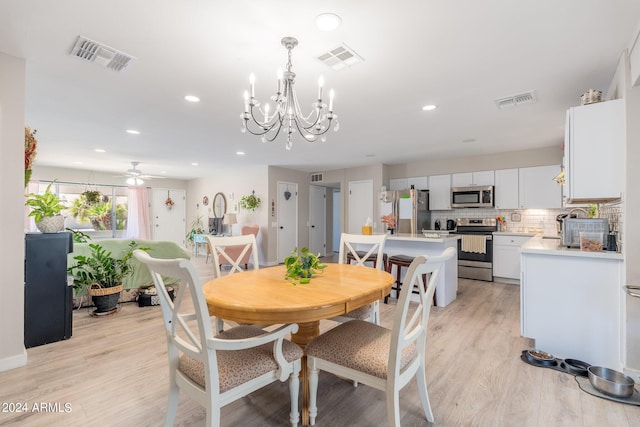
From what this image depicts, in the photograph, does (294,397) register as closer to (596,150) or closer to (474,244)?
(596,150)

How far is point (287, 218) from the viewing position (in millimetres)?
7379

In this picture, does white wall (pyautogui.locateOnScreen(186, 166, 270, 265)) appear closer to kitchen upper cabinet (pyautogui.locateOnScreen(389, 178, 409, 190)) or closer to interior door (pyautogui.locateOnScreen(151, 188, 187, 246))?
interior door (pyautogui.locateOnScreen(151, 188, 187, 246))

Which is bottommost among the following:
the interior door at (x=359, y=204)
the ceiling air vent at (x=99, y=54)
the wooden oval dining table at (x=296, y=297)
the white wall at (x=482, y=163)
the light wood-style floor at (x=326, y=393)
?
the light wood-style floor at (x=326, y=393)

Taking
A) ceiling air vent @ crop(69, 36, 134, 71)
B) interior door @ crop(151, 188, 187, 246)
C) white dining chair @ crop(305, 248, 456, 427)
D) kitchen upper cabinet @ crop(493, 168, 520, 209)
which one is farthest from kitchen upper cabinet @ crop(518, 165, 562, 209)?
interior door @ crop(151, 188, 187, 246)

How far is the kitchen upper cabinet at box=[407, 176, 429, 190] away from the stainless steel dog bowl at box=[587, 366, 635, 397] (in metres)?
4.46

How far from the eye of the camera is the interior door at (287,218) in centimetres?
720

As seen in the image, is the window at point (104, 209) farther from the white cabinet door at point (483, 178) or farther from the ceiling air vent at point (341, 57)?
the white cabinet door at point (483, 178)

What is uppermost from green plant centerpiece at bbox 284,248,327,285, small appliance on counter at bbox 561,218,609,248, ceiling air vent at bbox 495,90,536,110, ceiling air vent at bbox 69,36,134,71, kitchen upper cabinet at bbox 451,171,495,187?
ceiling air vent at bbox 69,36,134,71

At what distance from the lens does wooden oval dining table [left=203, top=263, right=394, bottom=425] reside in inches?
53.9

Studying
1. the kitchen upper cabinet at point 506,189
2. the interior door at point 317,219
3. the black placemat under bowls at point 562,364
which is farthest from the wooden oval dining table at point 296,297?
the interior door at point 317,219

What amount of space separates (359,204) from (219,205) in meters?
3.95

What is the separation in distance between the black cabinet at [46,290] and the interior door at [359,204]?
17.5 ft

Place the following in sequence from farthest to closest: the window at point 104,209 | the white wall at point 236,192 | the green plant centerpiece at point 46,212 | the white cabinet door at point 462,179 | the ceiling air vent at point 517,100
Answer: the window at point 104,209
the white wall at point 236,192
the white cabinet door at point 462,179
the ceiling air vent at point 517,100
the green plant centerpiece at point 46,212

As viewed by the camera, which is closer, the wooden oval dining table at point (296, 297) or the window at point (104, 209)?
the wooden oval dining table at point (296, 297)
